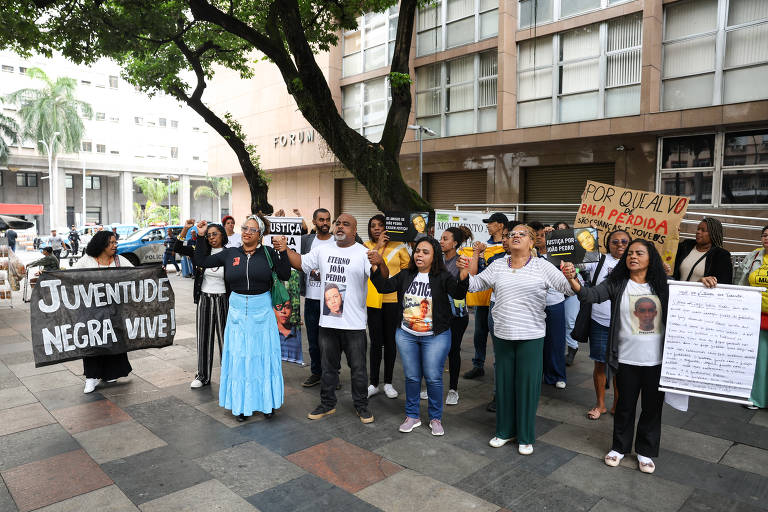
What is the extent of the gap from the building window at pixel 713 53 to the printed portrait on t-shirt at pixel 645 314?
40.6ft

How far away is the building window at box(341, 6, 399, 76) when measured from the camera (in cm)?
2122

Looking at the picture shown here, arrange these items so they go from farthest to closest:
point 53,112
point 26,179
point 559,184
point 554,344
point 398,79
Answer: point 26,179 → point 53,112 → point 559,184 → point 398,79 → point 554,344

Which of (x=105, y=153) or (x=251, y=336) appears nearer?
(x=251, y=336)

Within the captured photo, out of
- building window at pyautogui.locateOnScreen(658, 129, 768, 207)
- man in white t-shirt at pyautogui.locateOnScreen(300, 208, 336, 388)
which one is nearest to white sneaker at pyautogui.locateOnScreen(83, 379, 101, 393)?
man in white t-shirt at pyautogui.locateOnScreen(300, 208, 336, 388)

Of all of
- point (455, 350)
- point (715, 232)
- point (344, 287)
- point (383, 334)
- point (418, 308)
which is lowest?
point (455, 350)

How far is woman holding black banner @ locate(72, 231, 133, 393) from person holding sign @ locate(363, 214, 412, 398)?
2913mm

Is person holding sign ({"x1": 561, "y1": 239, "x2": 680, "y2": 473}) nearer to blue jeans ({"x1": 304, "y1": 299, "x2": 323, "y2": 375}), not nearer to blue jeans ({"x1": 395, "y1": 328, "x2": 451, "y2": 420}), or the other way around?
blue jeans ({"x1": 395, "y1": 328, "x2": 451, "y2": 420})

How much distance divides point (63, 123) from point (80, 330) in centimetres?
5286

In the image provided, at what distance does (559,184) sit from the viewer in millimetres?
17328

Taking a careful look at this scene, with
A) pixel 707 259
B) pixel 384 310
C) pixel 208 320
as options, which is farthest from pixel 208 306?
pixel 707 259

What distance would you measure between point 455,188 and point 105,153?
50.7 m

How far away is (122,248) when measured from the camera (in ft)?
67.0

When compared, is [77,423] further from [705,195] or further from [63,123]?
[63,123]

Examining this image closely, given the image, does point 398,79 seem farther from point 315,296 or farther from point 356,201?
point 356,201
